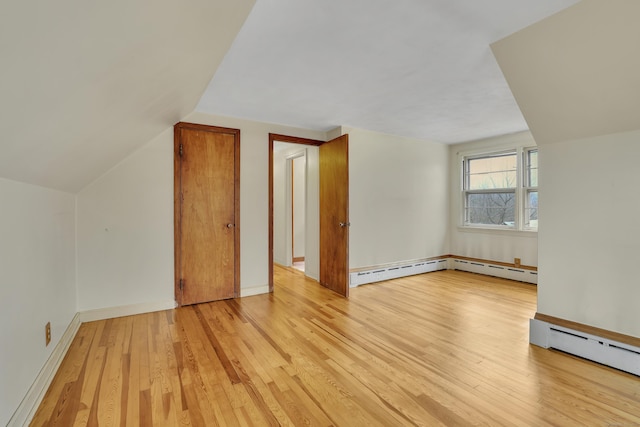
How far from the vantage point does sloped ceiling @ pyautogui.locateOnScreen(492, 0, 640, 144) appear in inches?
61.1

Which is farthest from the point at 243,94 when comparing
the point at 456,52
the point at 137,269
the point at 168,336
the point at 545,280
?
the point at 545,280

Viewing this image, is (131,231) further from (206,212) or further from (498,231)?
(498,231)

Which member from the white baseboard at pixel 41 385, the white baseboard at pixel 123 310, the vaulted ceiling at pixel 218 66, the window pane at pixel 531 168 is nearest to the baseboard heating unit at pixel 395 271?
the window pane at pixel 531 168

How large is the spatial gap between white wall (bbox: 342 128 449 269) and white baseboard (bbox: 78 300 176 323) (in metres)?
2.36

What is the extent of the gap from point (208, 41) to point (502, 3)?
159cm

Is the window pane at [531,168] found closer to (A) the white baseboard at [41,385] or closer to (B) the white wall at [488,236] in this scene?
(B) the white wall at [488,236]

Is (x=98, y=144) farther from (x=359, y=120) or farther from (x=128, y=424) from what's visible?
(x=359, y=120)

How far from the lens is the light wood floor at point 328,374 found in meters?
1.59

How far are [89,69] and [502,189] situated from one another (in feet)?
17.0

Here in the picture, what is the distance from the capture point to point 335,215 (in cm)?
388

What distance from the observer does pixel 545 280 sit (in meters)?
2.40

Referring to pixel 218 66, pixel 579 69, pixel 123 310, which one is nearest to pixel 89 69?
pixel 218 66

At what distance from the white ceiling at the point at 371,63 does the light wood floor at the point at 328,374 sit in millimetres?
2185

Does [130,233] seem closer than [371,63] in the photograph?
No
